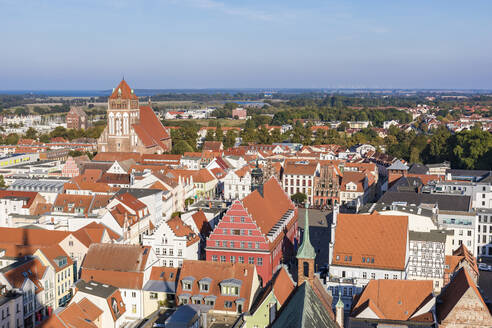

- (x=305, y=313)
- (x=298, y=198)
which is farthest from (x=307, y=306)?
(x=298, y=198)

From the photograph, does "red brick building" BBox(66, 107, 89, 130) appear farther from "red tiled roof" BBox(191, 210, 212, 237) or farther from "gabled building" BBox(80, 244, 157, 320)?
"gabled building" BBox(80, 244, 157, 320)

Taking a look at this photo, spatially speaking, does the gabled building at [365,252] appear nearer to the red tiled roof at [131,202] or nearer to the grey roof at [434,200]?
the grey roof at [434,200]

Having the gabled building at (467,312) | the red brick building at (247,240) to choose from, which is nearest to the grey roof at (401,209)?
the red brick building at (247,240)

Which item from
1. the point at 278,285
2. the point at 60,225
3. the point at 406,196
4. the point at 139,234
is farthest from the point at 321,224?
the point at 278,285

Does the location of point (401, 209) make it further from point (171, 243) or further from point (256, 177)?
point (256, 177)

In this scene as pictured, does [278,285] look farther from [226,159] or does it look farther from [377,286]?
[226,159]
